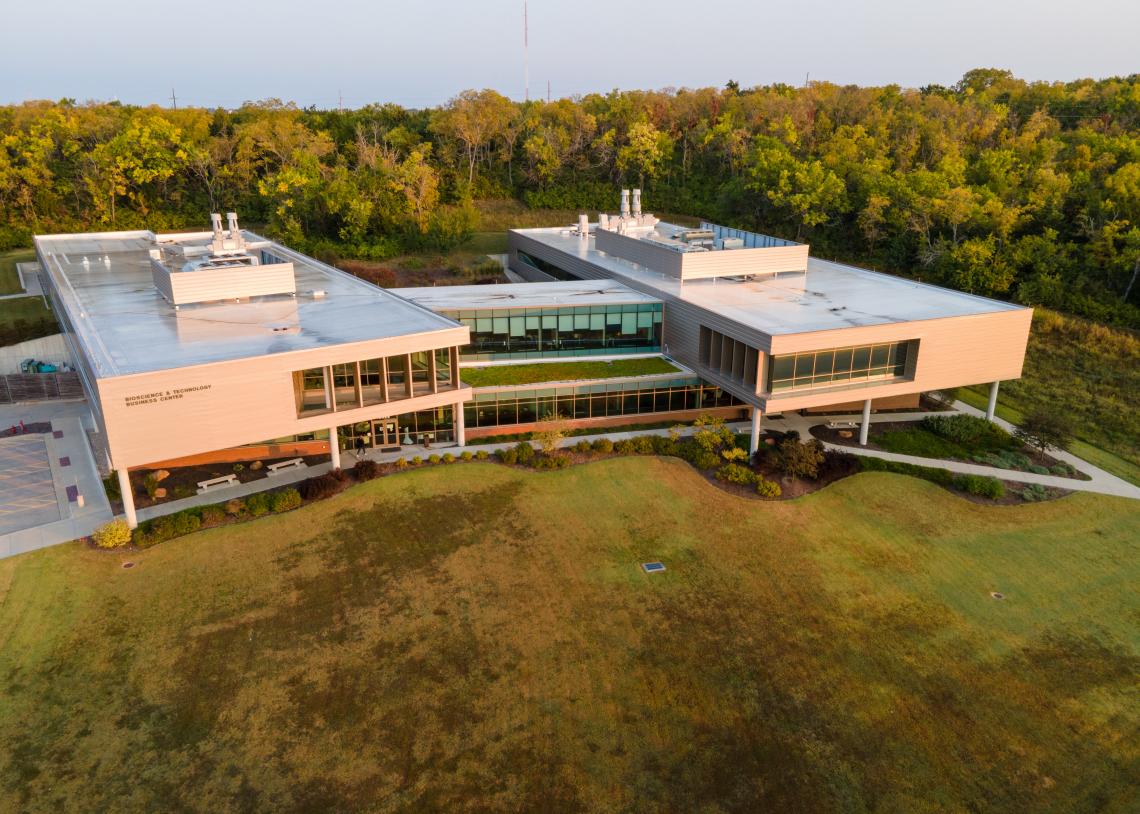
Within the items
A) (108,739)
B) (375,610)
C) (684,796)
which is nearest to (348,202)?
(375,610)

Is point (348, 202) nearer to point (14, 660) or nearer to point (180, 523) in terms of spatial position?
point (180, 523)

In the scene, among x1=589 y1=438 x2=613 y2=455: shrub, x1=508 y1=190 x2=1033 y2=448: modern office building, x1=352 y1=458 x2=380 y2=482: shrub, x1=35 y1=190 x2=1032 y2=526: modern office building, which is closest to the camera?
x1=35 y1=190 x2=1032 y2=526: modern office building

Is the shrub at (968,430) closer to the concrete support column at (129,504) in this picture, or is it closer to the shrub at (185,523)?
the shrub at (185,523)

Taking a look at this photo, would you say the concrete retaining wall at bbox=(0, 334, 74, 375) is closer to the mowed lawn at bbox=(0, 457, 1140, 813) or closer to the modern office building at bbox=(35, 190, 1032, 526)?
the modern office building at bbox=(35, 190, 1032, 526)

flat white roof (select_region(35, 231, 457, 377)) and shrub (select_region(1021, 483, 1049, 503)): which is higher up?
flat white roof (select_region(35, 231, 457, 377))

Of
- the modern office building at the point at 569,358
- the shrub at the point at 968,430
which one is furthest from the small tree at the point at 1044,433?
the modern office building at the point at 569,358

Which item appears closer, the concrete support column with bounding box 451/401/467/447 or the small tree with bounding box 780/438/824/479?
the small tree with bounding box 780/438/824/479

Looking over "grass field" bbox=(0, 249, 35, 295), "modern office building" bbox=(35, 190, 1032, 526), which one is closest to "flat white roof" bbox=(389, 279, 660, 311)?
"modern office building" bbox=(35, 190, 1032, 526)
